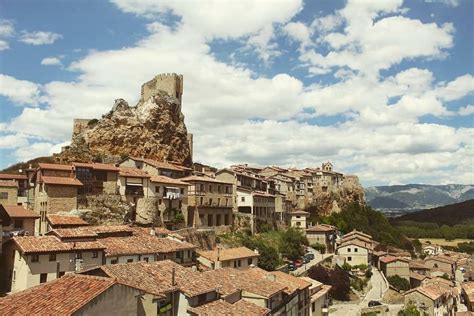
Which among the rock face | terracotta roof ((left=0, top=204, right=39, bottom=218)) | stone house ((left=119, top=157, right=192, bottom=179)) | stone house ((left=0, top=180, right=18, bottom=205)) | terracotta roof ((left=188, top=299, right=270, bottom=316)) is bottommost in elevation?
terracotta roof ((left=188, top=299, right=270, bottom=316))

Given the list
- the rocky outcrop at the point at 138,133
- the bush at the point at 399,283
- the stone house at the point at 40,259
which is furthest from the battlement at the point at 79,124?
the bush at the point at 399,283

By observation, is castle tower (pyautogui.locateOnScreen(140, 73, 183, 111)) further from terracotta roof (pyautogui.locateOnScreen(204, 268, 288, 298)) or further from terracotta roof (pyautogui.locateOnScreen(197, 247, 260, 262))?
terracotta roof (pyautogui.locateOnScreen(204, 268, 288, 298))

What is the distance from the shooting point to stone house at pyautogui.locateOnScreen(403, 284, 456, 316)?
203ft

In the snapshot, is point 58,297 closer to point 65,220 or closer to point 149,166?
point 65,220

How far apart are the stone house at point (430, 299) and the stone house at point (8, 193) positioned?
54422 mm

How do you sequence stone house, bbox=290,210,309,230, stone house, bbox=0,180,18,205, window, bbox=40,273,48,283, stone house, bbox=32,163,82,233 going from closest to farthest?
window, bbox=40,273,48,283 < stone house, bbox=32,163,82,233 < stone house, bbox=0,180,18,205 < stone house, bbox=290,210,309,230

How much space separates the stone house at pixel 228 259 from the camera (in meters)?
46.2

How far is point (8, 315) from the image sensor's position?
773 inches

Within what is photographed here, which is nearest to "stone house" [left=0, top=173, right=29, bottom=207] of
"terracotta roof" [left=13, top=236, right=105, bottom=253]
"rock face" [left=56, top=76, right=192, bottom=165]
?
"rock face" [left=56, top=76, right=192, bottom=165]

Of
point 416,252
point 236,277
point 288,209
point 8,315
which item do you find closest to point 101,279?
point 8,315

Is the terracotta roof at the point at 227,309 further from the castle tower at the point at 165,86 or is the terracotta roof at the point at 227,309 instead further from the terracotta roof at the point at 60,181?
the castle tower at the point at 165,86

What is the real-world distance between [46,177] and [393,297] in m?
52.9

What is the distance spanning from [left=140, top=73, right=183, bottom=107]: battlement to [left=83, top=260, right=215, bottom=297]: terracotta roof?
208 ft

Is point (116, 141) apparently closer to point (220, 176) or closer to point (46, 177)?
point (220, 176)
